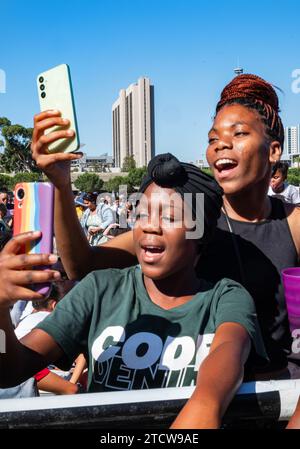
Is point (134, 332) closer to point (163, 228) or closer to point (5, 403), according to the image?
point (163, 228)

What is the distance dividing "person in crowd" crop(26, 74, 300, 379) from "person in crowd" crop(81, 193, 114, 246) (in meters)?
7.97

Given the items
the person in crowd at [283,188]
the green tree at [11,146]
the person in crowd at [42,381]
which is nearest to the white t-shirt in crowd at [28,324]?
the person in crowd at [42,381]

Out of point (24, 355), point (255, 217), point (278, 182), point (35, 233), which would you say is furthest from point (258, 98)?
point (278, 182)

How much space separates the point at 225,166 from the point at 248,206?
0.20 metres

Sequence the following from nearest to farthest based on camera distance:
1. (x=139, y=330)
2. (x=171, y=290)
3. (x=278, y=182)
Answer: (x=139, y=330), (x=171, y=290), (x=278, y=182)

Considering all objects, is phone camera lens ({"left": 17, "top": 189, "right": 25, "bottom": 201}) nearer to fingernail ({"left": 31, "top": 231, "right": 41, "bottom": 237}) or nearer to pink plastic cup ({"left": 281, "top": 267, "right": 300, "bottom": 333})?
fingernail ({"left": 31, "top": 231, "right": 41, "bottom": 237})

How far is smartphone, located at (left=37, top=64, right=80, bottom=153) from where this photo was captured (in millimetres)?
1408

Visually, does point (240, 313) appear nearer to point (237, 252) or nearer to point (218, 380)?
point (218, 380)

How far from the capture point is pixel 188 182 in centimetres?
172
